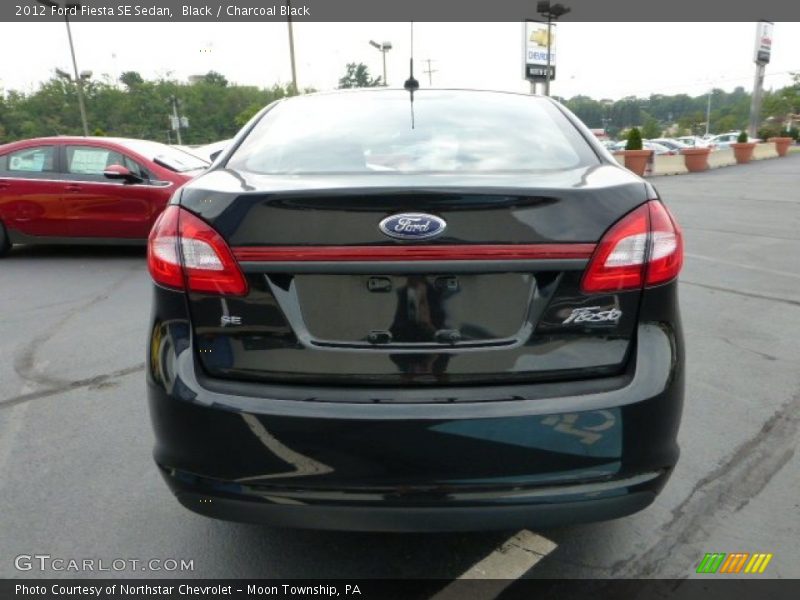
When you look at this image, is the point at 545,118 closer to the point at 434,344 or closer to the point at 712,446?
the point at 434,344

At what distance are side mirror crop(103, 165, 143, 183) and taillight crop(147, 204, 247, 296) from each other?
19.9 ft

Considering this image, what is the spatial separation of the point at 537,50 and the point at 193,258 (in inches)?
1061

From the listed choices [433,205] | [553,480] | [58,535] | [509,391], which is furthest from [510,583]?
[58,535]

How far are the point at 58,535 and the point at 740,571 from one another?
8.03 feet

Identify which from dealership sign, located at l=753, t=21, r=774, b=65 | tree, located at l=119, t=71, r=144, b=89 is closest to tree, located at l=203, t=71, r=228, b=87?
tree, located at l=119, t=71, r=144, b=89

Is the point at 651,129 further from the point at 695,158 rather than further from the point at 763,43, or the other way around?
the point at 695,158

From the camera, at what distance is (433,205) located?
177 cm

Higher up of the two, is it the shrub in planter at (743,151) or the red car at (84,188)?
the red car at (84,188)

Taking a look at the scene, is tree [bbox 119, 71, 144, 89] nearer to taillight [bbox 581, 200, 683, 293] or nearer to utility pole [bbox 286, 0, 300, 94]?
utility pole [bbox 286, 0, 300, 94]

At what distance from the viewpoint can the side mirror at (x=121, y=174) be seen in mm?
7297

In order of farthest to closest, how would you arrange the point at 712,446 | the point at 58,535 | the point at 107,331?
the point at 107,331, the point at 712,446, the point at 58,535

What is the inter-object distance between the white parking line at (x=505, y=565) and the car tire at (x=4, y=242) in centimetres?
818

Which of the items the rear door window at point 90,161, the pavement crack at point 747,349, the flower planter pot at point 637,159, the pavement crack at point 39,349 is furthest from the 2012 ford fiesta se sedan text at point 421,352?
the flower planter pot at point 637,159

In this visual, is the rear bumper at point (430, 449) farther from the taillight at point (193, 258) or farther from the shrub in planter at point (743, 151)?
the shrub in planter at point (743, 151)
